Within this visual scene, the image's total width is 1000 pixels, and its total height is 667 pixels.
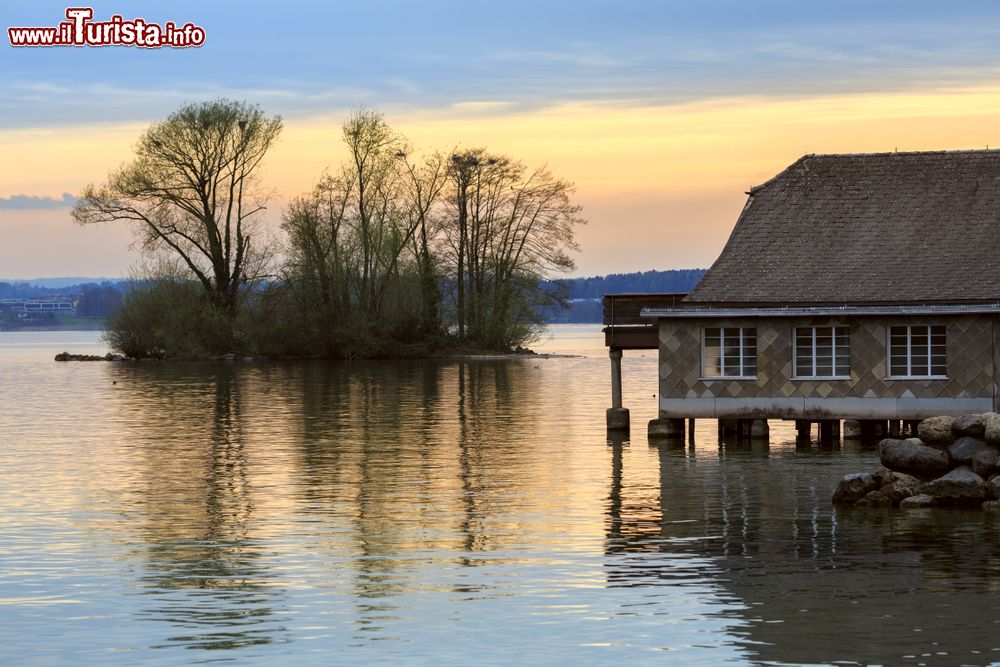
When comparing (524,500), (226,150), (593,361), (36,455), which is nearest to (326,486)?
(524,500)

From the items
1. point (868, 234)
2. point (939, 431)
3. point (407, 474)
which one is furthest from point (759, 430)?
point (939, 431)

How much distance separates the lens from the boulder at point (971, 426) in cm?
2925

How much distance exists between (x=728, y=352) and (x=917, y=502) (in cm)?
1418

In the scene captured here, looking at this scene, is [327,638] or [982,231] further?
[982,231]

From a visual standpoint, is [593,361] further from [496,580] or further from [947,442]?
[496,580]

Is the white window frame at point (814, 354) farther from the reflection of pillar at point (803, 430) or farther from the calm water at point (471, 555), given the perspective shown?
the reflection of pillar at point (803, 430)

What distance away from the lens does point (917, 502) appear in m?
28.8

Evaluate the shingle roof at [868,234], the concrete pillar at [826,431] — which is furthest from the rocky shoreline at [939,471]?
the concrete pillar at [826,431]

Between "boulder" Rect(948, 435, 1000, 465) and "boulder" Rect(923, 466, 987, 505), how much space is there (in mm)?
370

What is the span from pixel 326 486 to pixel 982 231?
68.1ft

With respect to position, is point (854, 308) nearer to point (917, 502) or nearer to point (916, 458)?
point (916, 458)

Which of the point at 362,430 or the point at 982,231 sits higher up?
the point at 982,231

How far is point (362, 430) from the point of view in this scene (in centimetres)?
5031

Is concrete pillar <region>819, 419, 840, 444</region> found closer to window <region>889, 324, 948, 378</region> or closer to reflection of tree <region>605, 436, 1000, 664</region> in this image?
window <region>889, 324, 948, 378</region>
